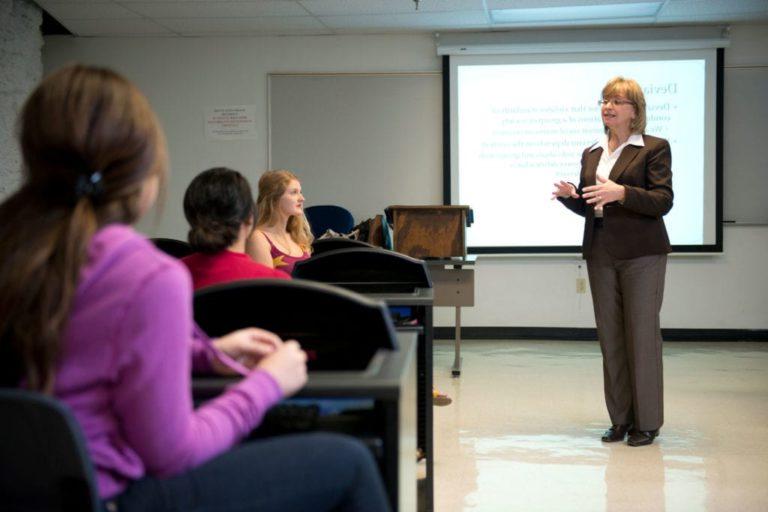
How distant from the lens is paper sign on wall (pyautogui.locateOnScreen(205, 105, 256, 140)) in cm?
705

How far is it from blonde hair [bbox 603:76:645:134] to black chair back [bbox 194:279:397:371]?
2.55 metres

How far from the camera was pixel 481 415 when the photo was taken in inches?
173

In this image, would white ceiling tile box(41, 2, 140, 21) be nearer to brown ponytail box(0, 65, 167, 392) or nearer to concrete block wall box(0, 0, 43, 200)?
concrete block wall box(0, 0, 43, 200)

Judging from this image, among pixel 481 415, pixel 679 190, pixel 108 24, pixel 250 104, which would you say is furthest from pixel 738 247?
pixel 108 24

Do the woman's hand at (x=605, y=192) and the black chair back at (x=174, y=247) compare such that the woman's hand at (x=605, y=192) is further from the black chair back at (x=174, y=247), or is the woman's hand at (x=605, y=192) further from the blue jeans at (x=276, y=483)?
the blue jeans at (x=276, y=483)

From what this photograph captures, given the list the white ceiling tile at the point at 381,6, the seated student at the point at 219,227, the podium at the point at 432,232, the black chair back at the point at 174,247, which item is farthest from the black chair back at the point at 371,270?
the white ceiling tile at the point at 381,6

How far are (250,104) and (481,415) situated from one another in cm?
365

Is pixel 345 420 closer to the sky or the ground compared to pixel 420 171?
closer to the ground

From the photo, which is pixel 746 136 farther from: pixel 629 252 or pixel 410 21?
pixel 629 252

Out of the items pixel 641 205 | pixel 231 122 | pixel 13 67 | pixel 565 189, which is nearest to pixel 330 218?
pixel 231 122

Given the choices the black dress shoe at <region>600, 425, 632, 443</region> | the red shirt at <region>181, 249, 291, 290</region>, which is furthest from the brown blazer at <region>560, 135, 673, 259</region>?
the red shirt at <region>181, 249, 291, 290</region>

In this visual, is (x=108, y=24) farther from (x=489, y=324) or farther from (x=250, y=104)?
(x=489, y=324)

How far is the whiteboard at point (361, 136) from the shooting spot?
693cm

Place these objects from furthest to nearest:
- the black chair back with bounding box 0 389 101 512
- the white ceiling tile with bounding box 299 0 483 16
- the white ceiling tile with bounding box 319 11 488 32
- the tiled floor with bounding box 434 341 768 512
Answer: the white ceiling tile with bounding box 319 11 488 32, the white ceiling tile with bounding box 299 0 483 16, the tiled floor with bounding box 434 341 768 512, the black chair back with bounding box 0 389 101 512
